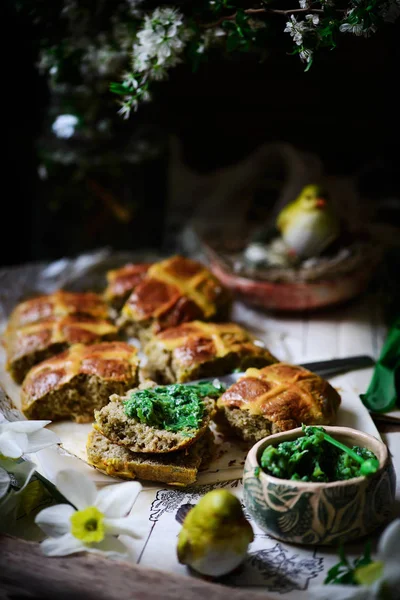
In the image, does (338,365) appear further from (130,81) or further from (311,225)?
(130,81)

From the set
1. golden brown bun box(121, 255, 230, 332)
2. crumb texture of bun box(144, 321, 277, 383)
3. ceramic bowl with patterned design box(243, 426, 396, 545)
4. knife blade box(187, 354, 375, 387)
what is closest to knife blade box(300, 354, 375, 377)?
knife blade box(187, 354, 375, 387)

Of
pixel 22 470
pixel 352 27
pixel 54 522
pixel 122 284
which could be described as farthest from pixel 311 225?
pixel 54 522

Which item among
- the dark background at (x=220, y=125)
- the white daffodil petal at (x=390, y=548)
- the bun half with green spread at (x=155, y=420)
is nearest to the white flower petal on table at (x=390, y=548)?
the white daffodil petal at (x=390, y=548)

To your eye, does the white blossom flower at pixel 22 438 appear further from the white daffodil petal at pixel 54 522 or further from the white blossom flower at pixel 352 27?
the white blossom flower at pixel 352 27

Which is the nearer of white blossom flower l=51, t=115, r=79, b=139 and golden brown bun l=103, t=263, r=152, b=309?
golden brown bun l=103, t=263, r=152, b=309

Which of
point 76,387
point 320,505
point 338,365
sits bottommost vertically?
point 338,365

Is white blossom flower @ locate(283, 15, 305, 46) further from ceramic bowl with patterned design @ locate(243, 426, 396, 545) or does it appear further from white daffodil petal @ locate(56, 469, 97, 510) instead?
white daffodil petal @ locate(56, 469, 97, 510)

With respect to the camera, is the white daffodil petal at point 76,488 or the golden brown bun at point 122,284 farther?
the golden brown bun at point 122,284
